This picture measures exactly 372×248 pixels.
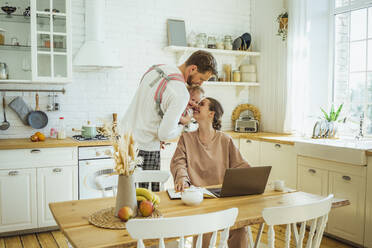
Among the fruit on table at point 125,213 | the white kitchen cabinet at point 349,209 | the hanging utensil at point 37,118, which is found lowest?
the white kitchen cabinet at point 349,209

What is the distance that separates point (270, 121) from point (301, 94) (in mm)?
671

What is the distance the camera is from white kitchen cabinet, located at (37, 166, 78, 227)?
3660 mm

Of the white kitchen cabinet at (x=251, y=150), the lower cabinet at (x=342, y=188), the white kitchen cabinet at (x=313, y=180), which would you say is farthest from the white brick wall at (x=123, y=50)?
the lower cabinet at (x=342, y=188)

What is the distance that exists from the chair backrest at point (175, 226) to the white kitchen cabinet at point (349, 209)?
2.22 metres

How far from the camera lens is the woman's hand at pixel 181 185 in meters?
2.24

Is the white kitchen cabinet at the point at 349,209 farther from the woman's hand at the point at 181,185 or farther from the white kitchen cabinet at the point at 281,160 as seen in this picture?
the woman's hand at the point at 181,185

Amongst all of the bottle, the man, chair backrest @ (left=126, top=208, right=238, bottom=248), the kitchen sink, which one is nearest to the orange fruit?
the bottle

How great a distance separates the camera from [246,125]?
502 cm

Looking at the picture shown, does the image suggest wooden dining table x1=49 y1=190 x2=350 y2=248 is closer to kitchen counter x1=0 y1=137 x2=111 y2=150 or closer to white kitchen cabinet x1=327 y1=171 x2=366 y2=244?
white kitchen cabinet x1=327 y1=171 x2=366 y2=244

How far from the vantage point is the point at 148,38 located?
4715mm

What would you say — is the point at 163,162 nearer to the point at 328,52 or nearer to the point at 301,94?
the point at 301,94

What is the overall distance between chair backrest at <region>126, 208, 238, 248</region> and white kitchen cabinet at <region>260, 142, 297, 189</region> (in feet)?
8.56

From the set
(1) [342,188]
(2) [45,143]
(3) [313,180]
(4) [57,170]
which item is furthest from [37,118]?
(1) [342,188]

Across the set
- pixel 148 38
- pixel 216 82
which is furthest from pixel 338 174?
pixel 148 38
